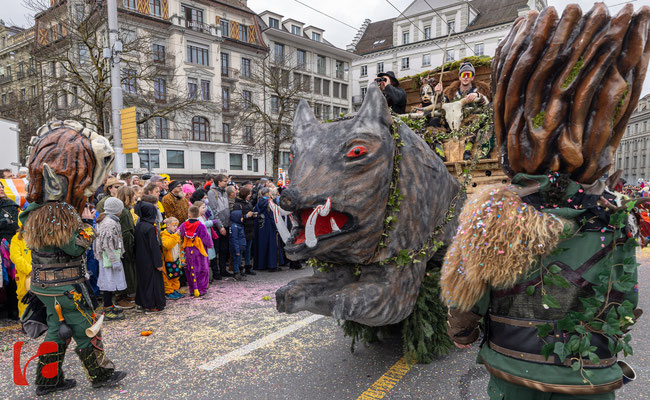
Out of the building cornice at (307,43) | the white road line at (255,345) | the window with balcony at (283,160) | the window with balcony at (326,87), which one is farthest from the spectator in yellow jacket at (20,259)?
the window with balcony at (326,87)

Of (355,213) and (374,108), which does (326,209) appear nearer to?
(355,213)

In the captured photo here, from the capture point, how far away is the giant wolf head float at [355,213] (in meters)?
2.79

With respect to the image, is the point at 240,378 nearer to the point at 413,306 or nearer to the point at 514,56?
→ the point at 413,306

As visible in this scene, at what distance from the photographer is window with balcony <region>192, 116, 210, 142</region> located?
30734 millimetres

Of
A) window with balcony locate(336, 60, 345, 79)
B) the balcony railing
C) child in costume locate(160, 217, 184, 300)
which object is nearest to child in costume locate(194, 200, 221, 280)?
child in costume locate(160, 217, 184, 300)

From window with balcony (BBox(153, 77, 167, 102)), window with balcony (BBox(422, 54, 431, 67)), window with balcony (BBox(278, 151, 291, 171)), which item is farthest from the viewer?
window with balcony (BBox(422, 54, 431, 67))

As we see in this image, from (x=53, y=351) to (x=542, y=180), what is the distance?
12.6 feet

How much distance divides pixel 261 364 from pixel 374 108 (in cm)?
256

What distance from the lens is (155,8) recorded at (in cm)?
2825

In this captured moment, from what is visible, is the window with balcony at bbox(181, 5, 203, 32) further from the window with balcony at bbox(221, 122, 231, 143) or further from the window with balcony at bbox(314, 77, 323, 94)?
the window with balcony at bbox(314, 77, 323, 94)

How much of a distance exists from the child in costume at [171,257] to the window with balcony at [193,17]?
28.0m

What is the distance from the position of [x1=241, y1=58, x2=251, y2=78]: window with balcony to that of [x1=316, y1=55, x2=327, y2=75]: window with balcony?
7847mm

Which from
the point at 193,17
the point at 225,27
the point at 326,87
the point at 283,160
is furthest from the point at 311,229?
the point at 326,87

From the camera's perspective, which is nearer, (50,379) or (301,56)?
(50,379)
